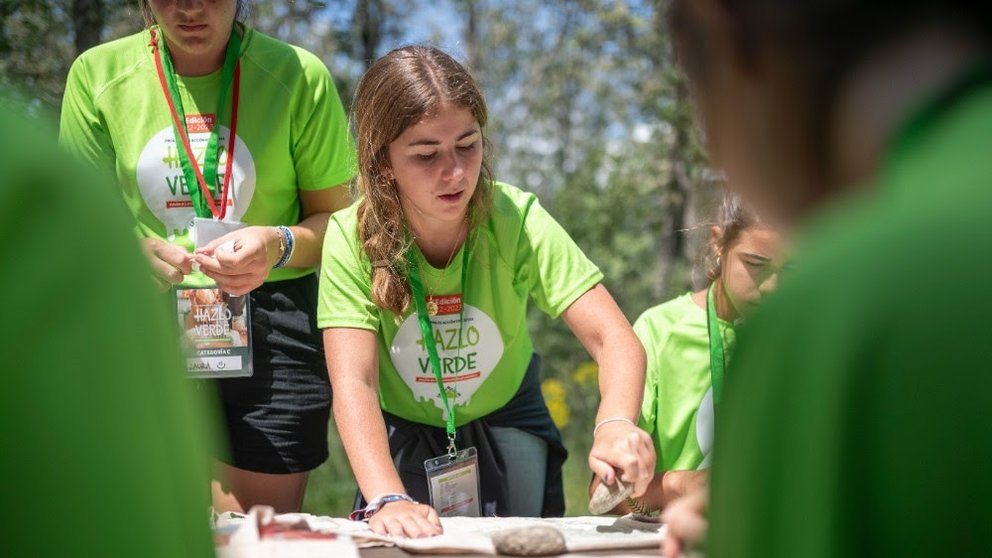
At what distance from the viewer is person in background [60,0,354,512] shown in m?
3.09

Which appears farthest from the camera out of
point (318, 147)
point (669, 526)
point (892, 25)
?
point (318, 147)

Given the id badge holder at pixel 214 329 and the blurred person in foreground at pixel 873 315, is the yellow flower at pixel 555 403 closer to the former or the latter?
the id badge holder at pixel 214 329

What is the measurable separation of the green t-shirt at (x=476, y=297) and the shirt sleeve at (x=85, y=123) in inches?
25.9

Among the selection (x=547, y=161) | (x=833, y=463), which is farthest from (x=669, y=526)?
(x=547, y=161)

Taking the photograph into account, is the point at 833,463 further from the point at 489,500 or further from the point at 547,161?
the point at 547,161

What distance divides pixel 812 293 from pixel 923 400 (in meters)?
0.10

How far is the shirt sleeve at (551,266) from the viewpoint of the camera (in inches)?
119

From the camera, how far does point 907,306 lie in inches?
29.9

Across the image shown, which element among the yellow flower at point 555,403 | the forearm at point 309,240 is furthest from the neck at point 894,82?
the yellow flower at point 555,403

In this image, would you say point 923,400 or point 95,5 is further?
point 95,5

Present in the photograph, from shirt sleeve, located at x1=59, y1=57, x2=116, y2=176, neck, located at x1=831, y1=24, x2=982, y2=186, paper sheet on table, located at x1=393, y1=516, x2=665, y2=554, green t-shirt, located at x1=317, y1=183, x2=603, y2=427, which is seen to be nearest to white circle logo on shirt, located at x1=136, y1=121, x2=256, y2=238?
shirt sleeve, located at x1=59, y1=57, x2=116, y2=176

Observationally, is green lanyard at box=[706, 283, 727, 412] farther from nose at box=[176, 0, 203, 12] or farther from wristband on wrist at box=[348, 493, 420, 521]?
nose at box=[176, 0, 203, 12]

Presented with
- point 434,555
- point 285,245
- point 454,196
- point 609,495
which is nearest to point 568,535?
point 609,495

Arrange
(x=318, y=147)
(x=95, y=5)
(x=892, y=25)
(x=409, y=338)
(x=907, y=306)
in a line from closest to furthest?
(x=907, y=306), (x=892, y=25), (x=409, y=338), (x=318, y=147), (x=95, y=5)
